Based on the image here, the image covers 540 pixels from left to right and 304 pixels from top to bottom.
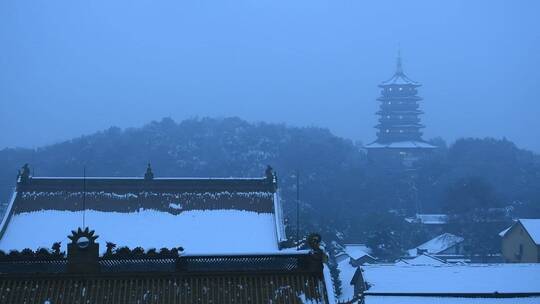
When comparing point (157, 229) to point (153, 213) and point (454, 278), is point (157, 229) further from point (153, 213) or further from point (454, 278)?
point (454, 278)

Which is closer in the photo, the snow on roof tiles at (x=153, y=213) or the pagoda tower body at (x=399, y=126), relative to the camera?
the snow on roof tiles at (x=153, y=213)

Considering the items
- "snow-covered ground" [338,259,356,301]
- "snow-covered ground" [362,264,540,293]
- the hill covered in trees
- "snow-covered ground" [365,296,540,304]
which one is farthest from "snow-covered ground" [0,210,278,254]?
the hill covered in trees

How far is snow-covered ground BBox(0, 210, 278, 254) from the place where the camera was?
2058cm

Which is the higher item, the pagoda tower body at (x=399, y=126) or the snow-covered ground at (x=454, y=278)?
the pagoda tower body at (x=399, y=126)

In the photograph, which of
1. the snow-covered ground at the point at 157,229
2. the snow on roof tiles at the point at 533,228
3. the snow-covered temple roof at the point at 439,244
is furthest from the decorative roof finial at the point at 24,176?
the snow-covered temple roof at the point at 439,244

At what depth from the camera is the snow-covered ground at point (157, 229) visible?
20578 mm

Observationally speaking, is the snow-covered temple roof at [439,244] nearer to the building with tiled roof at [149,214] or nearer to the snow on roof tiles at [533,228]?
the snow on roof tiles at [533,228]

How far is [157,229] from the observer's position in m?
21.3

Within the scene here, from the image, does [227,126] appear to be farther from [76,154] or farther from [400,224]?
[400,224]

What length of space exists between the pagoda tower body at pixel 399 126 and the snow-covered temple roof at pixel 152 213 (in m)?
54.0

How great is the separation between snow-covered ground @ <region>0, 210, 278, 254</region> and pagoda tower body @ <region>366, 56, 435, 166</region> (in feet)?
180

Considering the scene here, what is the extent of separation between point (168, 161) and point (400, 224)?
29.3 m

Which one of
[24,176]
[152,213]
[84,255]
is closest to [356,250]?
[152,213]

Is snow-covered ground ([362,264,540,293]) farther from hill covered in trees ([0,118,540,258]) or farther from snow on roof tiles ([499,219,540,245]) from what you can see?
hill covered in trees ([0,118,540,258])
